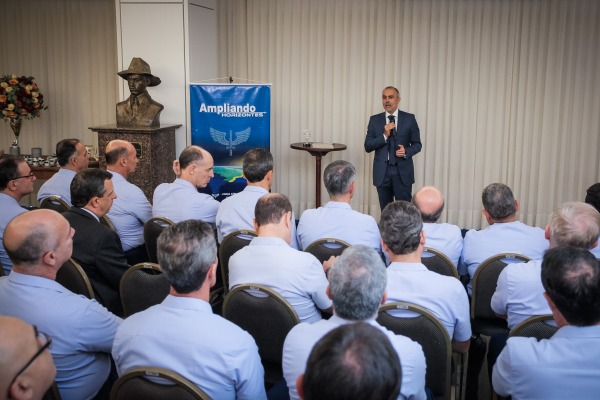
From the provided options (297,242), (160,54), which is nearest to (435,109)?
(160,54)

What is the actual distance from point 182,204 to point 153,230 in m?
0.52

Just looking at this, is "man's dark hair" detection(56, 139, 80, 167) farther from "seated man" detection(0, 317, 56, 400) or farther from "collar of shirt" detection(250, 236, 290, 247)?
"seated man" detection(0, 317, 56, 400)

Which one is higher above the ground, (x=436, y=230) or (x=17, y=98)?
(x=17, y=98)

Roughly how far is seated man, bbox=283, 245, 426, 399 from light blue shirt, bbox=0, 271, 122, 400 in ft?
2.82

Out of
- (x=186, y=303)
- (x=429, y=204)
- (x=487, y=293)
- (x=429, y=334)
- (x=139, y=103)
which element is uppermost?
(x=139, y=103)

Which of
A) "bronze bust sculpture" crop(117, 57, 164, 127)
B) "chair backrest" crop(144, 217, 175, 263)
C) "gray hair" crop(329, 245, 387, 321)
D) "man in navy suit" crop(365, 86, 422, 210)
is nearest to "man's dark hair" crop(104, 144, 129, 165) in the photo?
"chair backrest" crop(144, 217, 175, 263)

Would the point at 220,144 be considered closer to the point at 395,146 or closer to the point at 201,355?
the point at 395,146

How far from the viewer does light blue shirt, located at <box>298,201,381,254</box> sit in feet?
13.5

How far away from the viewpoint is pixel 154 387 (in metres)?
2.01

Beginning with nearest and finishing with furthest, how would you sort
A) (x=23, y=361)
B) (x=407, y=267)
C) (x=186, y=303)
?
(x=23, y=361)
(x=186, y=303)
(x=407, y=267)

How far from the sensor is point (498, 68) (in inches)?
319

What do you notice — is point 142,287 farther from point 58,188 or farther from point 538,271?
point 58,188

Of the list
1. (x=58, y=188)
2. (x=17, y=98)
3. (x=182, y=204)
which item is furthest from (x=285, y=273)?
(x=17, y=98)

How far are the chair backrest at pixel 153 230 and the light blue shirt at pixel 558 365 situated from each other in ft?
8.64
